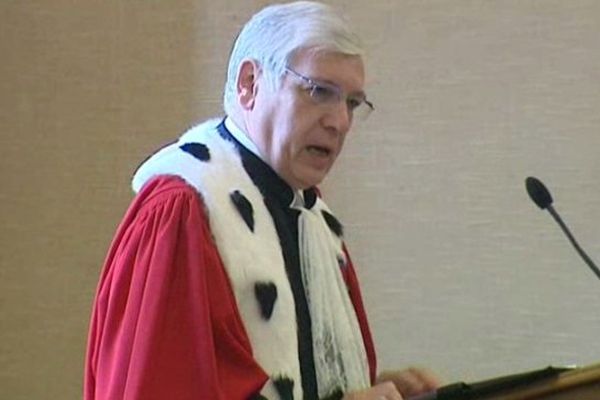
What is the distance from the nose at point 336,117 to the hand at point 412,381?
0.34 metres

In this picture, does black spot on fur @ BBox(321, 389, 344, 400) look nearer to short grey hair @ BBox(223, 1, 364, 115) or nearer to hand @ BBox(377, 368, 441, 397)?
hand @ BBox(377, 368, 441, 397)

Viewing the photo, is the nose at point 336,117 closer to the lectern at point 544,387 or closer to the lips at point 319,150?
the lips at point 319,150

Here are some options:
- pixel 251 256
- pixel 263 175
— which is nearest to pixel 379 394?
pixel 251 256

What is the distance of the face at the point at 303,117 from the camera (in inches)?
60.2

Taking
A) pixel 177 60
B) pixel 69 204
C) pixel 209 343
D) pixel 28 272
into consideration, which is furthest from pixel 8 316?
pixel 209 343

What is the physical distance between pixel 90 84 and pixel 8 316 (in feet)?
1.56

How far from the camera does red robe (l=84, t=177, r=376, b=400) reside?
1349 mm

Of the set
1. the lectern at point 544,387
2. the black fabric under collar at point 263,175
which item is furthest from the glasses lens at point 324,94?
the lectern at point 544,387

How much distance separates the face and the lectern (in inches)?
17.5

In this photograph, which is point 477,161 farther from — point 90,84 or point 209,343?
point 209,343

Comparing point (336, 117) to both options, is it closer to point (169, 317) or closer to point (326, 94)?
point (326, 94)

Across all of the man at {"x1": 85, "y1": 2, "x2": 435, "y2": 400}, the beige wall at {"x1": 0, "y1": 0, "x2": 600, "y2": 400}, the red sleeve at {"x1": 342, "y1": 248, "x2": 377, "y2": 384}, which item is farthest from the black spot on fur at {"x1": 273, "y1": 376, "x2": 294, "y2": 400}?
the beige wall at {"x1": 0, "y1": 0, "x2": 600, "y2": 400}

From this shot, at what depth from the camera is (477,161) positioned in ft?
7.08

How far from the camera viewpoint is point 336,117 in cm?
154
